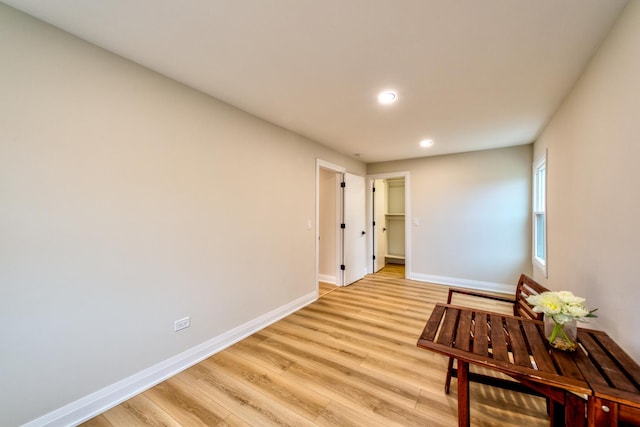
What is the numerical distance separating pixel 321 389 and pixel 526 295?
5.72 ft

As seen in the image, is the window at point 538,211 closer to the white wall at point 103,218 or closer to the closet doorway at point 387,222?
the closet doorway at point 387,222

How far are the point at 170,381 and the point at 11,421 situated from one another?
0.80 metres

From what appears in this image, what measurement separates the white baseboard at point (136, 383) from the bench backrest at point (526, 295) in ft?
8.07

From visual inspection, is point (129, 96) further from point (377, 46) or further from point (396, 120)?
point (396, 120)

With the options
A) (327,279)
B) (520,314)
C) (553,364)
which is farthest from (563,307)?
(327,279)

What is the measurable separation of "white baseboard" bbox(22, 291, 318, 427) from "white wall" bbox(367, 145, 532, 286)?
342cm

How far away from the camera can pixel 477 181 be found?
4.21 metres

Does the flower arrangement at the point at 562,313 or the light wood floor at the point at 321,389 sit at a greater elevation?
the flower arrangement at the point at 562,313

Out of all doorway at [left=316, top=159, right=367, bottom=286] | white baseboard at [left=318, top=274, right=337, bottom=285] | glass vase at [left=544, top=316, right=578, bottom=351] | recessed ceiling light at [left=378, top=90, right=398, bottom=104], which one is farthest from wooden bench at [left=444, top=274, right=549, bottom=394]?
white baseboard at [left=318, top=274, right=337, bottom=285]

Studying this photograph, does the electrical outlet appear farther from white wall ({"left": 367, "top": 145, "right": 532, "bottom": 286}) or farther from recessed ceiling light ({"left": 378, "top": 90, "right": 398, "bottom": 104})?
white wall ({"left": 367, "top": 145, "right": 532, "bottom": 286})

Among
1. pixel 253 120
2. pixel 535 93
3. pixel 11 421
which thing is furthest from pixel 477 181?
pixel 11 421

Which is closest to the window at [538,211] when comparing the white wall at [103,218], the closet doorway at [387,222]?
the closet doorway at [387,222]

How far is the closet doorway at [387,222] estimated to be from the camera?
538cm

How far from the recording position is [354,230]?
467 centimetres
